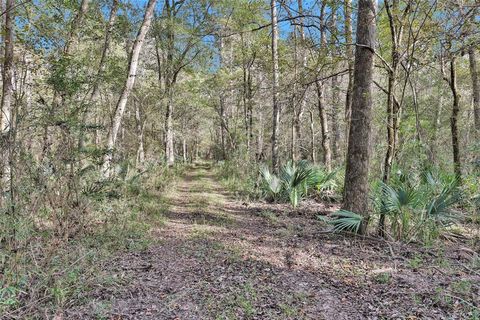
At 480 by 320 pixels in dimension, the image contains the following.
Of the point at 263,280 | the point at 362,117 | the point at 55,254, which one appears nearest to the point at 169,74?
the point at 362,117

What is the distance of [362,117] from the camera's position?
583cm

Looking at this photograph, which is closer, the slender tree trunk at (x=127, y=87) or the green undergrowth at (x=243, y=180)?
the slender tree trunk at (x=127, y=87)

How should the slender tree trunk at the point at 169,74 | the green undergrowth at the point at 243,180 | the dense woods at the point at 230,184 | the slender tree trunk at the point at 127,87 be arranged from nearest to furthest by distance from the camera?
the dense woods at the point at 230,184
the slender tree trunk at the point at 127,87
the green undergrowth at the point at 243,180
the slender tree trunk at the point at 169,74

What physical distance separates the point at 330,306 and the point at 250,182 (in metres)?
8.24

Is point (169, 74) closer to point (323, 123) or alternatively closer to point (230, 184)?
point (230, 184)

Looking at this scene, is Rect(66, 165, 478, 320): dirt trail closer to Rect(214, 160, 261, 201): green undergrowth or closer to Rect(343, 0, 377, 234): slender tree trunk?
Rect(343, 0, 377, 234): slender tree trunk

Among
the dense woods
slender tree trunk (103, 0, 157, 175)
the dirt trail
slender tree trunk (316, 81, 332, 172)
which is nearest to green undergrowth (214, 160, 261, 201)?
the dense woods

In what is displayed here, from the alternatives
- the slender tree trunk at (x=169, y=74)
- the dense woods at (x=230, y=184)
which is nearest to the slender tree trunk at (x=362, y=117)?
the dense woods at (x=230, y=184)

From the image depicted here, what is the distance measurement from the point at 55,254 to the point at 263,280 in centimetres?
266

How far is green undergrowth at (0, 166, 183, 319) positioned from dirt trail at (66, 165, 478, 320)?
260mm

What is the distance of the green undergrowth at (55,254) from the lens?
Answer: 130 inches

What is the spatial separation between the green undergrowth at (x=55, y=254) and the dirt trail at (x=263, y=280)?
26 cm

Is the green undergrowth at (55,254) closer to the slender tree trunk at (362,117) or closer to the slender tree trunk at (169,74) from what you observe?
the slender tree trunk at (362,117)

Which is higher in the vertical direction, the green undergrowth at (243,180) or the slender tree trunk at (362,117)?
the slender tree trunk at (362,117)
